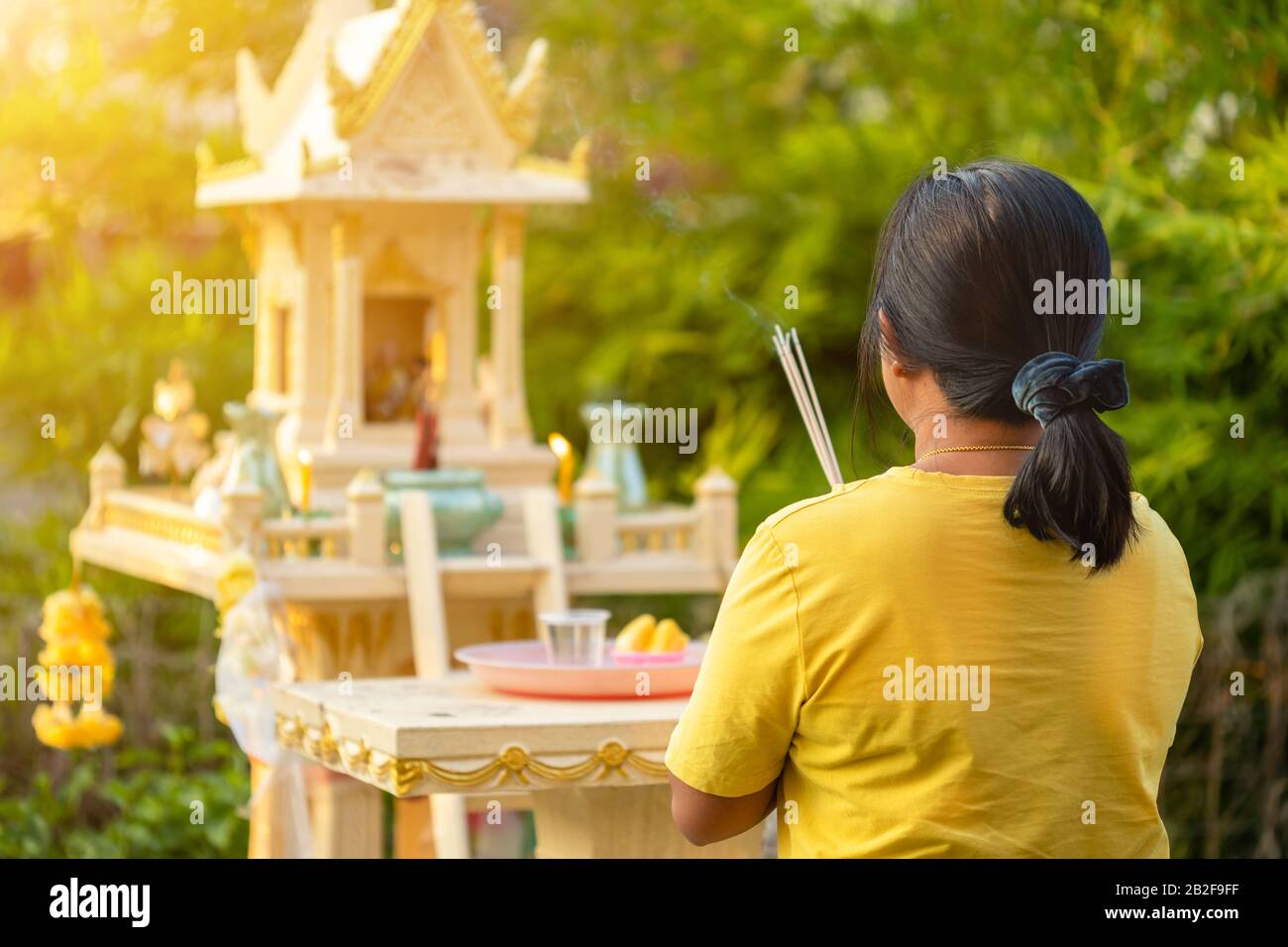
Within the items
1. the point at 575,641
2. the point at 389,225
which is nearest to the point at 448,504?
the point at 389,225

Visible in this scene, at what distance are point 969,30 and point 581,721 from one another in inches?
204

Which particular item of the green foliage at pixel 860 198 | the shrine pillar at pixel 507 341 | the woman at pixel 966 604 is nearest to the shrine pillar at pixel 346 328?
the shrine pillar at pixel 507 341

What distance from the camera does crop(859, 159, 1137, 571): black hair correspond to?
1.81 metres

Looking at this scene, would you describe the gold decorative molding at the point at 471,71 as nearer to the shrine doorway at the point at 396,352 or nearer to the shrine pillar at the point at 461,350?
the shrine pillar at the point at 461,350

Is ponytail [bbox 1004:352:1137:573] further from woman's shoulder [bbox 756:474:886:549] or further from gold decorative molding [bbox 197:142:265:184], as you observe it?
gold decorative molding [bbox 197:142:265:184]

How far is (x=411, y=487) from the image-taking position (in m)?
4.39

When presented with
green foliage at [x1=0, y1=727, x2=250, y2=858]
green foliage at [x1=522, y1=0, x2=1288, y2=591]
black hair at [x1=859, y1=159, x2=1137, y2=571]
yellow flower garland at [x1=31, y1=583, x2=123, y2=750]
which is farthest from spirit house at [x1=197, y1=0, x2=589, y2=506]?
black hair at [x1=859, y1=159, x2=1137, y2=571]

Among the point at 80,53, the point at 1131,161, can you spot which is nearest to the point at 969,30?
the point at 1131,161

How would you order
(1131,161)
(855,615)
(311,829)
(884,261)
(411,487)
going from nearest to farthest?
(855,615) < (884,261) < (411,487) < (311,829) < (1131,161)

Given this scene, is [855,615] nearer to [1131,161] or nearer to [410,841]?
[410,841]

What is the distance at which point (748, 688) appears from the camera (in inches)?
71.8

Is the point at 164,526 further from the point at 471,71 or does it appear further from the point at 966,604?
the point at 966,604

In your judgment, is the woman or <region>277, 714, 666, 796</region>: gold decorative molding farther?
<region>277, 714, 666, 796</region>: gold decorative molding

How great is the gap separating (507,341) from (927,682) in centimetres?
312
